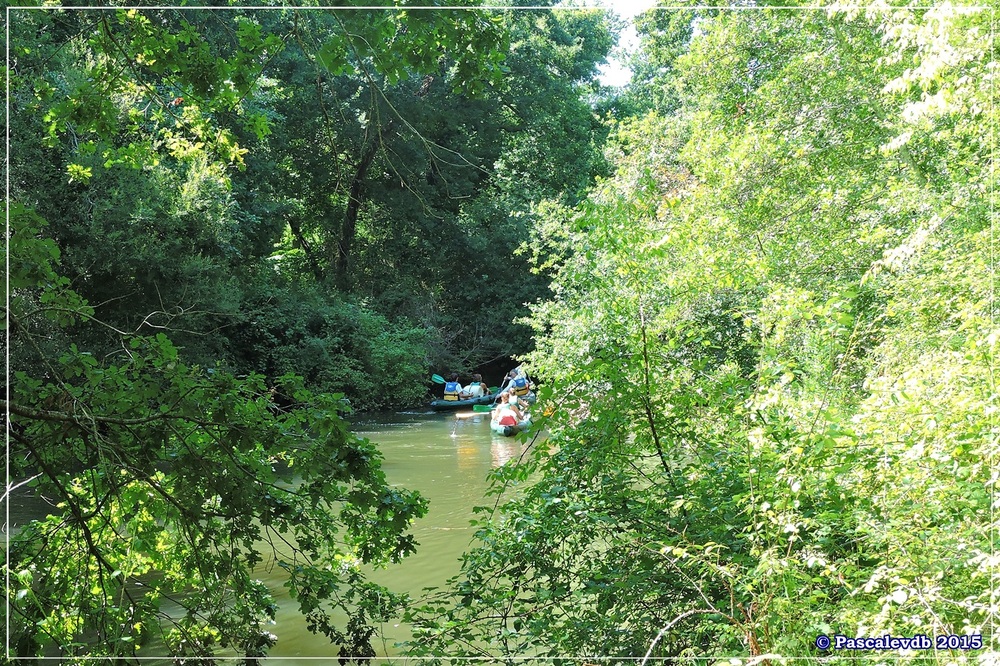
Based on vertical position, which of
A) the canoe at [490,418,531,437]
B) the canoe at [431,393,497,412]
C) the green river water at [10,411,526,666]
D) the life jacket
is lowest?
the green river water at [10,411,526,666]

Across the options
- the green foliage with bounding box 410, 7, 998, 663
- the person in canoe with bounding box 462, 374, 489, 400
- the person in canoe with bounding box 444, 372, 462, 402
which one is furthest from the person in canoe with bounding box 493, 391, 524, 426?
the green foliage with bounding box 410, 7, 998, 663

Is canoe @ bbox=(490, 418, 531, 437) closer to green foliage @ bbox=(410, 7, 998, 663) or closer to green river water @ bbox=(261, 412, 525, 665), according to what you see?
green river water @ bbox=(261, 412, 525, 665)

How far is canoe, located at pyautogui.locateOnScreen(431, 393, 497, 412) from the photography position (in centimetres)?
1758

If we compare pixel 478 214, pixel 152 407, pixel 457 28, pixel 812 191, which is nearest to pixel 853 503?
pixel 457 28

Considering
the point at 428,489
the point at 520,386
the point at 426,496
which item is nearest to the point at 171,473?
the point at 426,496

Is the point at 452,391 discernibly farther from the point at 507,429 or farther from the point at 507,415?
the point at 507,429

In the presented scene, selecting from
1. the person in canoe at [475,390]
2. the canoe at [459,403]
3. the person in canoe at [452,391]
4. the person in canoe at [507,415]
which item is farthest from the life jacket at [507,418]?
the person in canoe at [452,391]

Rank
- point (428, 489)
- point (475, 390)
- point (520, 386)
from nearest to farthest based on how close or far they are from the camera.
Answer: point (428, 489), point (520, 386), point (475, 390)

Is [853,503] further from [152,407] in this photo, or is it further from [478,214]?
[478,214]

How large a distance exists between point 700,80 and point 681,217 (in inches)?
88.5

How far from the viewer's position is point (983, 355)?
3023 mm

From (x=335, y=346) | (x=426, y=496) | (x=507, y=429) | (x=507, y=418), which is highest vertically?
(x=335, y=346)

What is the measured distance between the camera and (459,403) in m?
17.6

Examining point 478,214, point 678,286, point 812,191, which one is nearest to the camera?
point 678,286
